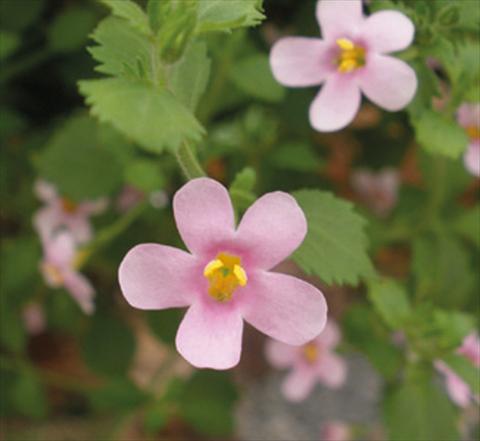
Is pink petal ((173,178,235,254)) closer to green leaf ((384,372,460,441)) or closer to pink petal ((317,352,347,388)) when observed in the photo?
green leaf ((384,372,460,441))

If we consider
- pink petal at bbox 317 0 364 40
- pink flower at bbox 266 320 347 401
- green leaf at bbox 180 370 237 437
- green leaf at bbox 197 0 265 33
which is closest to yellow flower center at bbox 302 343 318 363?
pink flower at bbox 266 320 347 401

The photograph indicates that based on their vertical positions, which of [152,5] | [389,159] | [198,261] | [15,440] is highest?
[152,5]

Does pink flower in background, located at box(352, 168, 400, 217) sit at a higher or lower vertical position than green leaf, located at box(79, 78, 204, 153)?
lower

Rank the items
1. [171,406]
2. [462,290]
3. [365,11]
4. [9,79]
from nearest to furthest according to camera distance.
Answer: [365,11]
[462,290]
[9,79]
[171,406]

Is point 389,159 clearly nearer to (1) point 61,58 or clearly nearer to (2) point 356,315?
(2) point 356,315

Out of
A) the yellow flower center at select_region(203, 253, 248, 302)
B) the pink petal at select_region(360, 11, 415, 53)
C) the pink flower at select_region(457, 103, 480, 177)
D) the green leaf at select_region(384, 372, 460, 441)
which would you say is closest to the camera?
the yellow flower center at select_region(203, 253, 248, 302)

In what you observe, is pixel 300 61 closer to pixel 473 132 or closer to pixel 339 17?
pixel 339 17

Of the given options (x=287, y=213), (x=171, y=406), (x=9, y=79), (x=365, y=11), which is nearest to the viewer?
(x=287, y=213)

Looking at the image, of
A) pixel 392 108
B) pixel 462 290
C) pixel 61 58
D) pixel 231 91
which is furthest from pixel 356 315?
pixel 61 58

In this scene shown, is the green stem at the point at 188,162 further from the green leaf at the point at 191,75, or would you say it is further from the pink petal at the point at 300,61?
the pink petal at the point at 300,61
